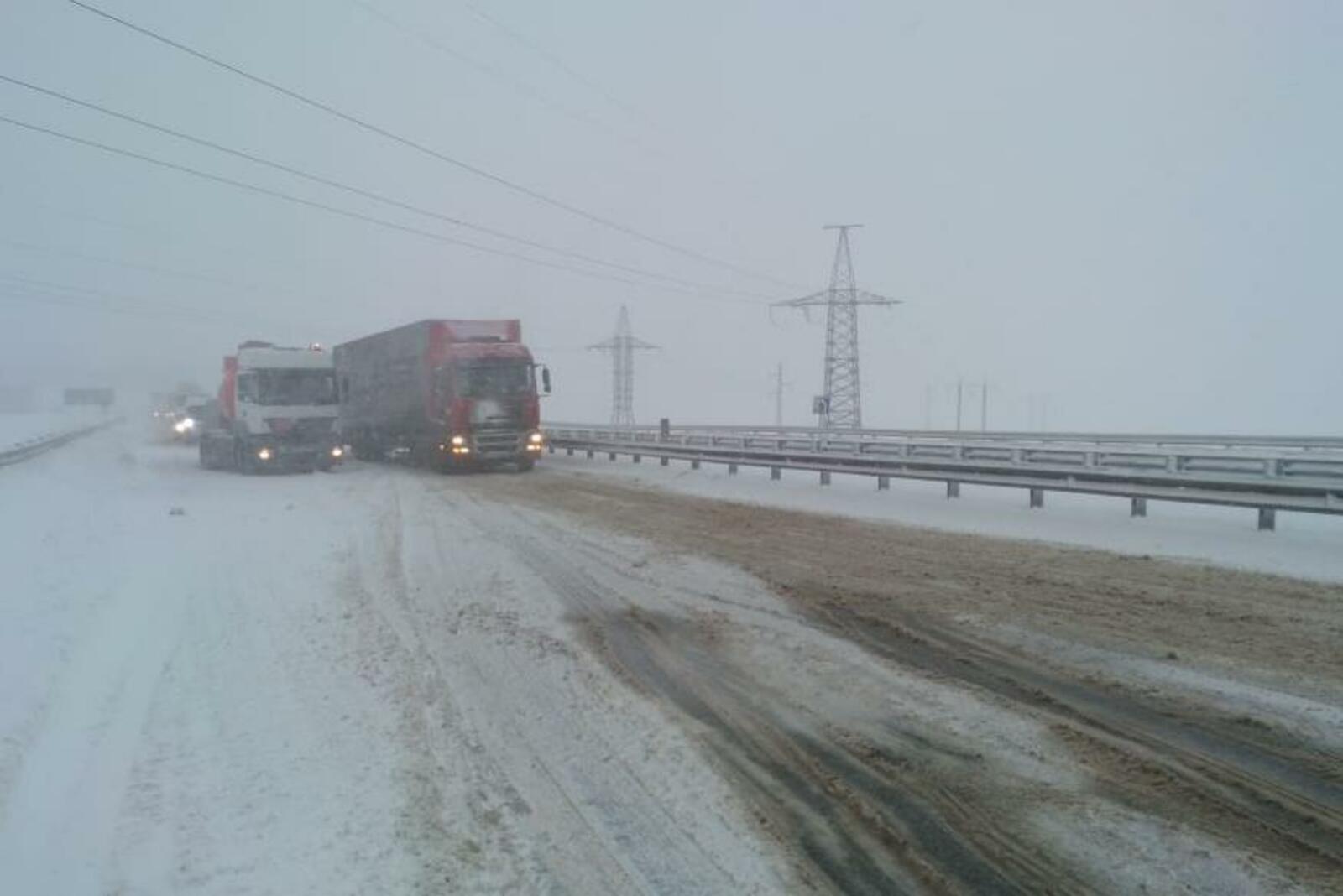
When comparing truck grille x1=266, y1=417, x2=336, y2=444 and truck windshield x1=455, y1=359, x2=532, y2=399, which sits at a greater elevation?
truck windshield x1=455, y1=359, x2=532, y2=399

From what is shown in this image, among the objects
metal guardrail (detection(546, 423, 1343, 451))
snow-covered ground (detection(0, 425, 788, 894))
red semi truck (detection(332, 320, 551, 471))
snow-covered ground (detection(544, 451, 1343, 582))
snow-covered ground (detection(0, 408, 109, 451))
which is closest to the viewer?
snow-covered ground (detection(0, 425, 788, 894))

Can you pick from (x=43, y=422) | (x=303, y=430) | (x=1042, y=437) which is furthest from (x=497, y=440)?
(x=43, y=422)

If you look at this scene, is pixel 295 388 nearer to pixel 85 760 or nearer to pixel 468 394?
pixel 468 394

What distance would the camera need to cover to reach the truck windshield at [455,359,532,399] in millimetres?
33906

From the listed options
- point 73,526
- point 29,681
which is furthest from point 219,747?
point 73,526

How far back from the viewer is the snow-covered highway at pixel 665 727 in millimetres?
5207

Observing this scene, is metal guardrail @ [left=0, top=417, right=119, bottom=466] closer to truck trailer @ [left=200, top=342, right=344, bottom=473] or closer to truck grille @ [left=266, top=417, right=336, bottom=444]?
truck trailer @ [left=200, top=342, right=344, bottom=473]

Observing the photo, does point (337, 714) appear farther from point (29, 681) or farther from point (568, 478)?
point (568, 478)

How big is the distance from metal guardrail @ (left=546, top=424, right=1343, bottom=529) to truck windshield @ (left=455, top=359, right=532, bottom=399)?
5.37 meters

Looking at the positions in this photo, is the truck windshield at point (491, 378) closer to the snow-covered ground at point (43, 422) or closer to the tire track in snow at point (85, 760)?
the snow-covered ground at point (43, 422)

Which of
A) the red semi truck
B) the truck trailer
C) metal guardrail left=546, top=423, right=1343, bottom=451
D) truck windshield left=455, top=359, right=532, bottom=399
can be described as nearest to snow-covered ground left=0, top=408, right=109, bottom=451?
the truck trailer

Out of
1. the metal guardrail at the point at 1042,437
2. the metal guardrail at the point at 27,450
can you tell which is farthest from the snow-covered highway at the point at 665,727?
the metal guardrail at the point at 27,450

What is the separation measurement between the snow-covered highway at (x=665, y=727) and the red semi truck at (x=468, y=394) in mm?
19424

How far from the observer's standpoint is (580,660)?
30.0 feet
